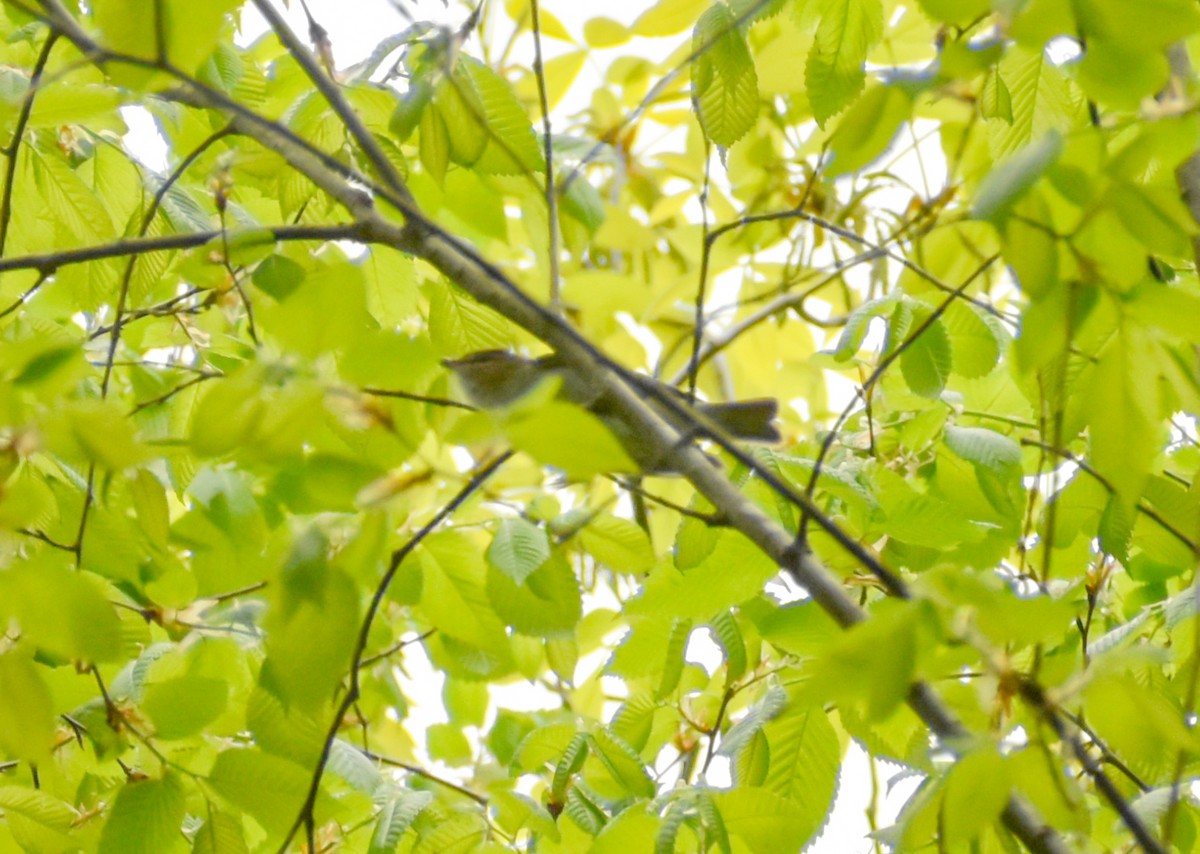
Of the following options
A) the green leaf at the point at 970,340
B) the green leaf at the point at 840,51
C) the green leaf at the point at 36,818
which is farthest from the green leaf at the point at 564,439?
the green leaf at the point at 970,340

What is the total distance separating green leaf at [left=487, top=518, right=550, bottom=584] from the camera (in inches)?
38.3

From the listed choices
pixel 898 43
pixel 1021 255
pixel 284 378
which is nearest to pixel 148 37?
pixel 284 378

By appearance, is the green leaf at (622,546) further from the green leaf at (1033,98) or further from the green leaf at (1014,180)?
the green leaf at (1014,180)

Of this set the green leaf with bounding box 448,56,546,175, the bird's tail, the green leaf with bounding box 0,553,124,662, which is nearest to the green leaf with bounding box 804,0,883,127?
the green leaf with bounding box 448,56,546,175

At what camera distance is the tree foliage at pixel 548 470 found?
61cm

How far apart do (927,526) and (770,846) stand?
33 centimetres

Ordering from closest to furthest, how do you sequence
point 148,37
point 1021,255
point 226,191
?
point 1021,255, point 148,37, point 226,191

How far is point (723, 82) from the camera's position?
43.4 inches

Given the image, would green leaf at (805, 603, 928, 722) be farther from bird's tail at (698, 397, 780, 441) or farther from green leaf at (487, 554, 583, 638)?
bird's tail at (698, 397, 780, 441)

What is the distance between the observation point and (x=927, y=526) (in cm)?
110

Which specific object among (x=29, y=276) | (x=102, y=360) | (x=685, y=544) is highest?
(x=29, y=276)

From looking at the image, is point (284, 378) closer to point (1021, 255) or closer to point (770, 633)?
point (1021, 255)

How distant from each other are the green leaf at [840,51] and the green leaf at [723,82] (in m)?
0.06

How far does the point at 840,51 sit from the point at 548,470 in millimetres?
474
